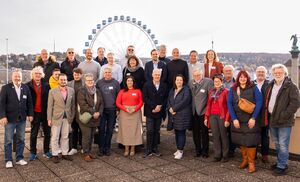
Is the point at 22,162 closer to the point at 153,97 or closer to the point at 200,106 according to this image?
the point at 153,97

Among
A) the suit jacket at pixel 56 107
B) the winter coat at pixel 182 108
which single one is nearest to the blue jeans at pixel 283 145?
the winter coat at pixel 182 108

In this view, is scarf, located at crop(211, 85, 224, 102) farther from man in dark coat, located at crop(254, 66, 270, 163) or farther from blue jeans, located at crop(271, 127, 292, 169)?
blue jeans, located at crop(271, 127, 292, 169)

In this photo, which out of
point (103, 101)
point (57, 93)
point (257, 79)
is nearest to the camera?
point (257, 79)

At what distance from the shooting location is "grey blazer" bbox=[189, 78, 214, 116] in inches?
244

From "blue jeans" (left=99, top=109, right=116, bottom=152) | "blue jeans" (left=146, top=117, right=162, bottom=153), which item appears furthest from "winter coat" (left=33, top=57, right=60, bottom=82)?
"blue jeans" (left=146, top=117, right=162, bottom=153)

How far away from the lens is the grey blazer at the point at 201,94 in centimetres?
620

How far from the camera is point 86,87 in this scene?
6.39 metres

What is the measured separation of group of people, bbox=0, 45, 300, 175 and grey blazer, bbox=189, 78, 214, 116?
2 cm

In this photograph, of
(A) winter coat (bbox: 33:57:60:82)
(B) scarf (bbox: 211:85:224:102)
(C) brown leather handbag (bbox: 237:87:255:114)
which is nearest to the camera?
(C) brown leather handbag (bbox: 237:87:255:114)

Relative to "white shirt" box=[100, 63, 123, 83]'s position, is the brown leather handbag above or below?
below

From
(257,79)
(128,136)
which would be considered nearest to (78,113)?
(128,136)

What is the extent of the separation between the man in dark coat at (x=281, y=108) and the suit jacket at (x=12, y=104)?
4185mm

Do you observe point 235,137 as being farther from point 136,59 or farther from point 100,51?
point 100,51

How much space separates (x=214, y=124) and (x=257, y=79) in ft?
3.55
